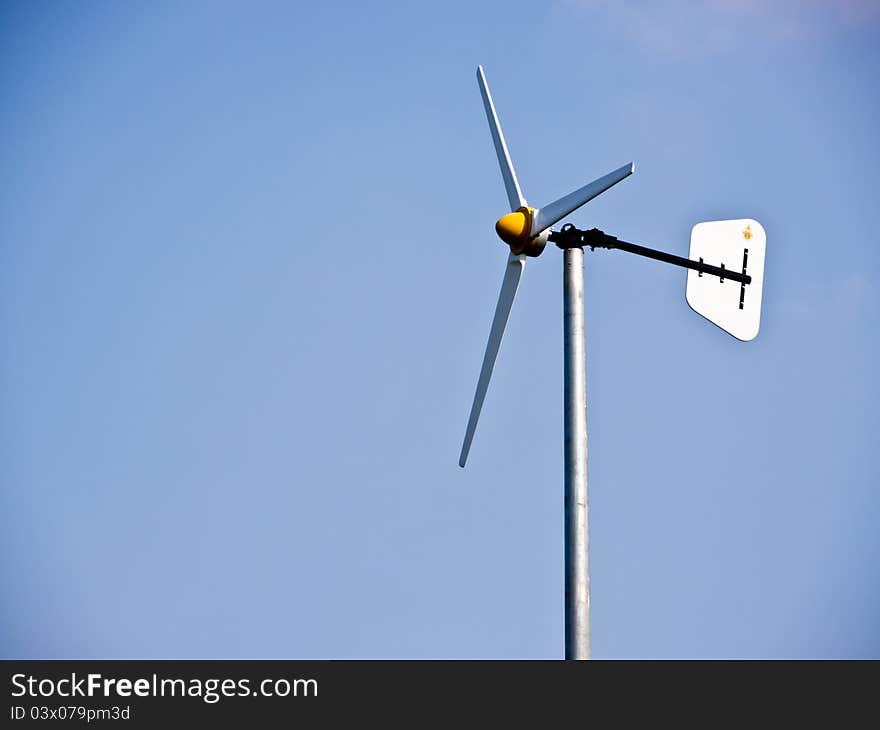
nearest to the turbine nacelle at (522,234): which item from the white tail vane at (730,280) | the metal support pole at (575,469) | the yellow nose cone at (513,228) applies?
the yellow nose cone at (513,228)

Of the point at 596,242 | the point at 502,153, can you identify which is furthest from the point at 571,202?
the point at 502,153

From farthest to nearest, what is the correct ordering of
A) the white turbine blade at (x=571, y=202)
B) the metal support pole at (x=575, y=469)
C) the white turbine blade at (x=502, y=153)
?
the white turbine blade at (x=502, y=153), the white turbine blade at (x=571, y=202), the metal support pole at (x=575, y=469)

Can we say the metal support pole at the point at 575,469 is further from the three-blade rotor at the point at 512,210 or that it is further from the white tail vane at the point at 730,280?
the white tail vane at the point at 730,280

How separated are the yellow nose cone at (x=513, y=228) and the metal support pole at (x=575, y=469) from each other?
1.28 m

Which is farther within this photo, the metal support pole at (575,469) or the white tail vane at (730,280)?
the white tail vane at (730,280)

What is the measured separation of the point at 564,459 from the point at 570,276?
9.54 feet

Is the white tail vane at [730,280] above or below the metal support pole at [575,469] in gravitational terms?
above

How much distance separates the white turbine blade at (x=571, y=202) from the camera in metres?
20.5

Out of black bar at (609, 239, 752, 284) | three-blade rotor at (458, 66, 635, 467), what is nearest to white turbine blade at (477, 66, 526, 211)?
three-blade rotor at (458, 66, 635, 467)

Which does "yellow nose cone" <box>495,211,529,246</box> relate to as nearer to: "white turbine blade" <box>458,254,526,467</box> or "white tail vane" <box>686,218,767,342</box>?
"white turbine blade" <box>458,254,526,467</box>

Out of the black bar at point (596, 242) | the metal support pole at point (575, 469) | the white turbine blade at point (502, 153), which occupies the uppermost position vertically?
the white turbine blade at point (502, 153)

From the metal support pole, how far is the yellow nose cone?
1.28m

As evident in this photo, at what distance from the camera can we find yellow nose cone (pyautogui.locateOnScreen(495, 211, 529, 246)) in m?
21.2
